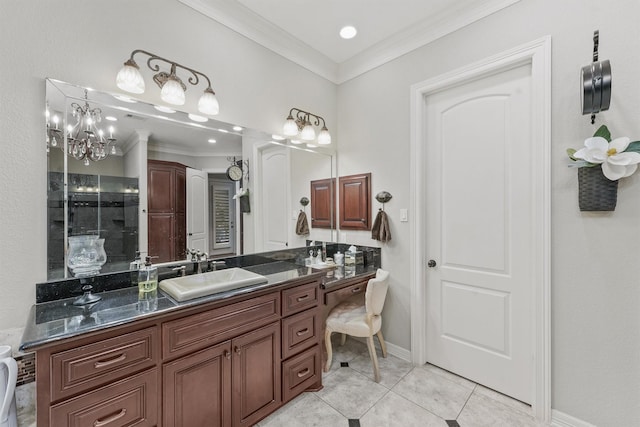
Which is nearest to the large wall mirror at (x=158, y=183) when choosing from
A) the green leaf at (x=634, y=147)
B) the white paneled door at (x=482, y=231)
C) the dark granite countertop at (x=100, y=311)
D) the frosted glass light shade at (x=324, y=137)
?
the dark granite countertop at (x=100, y=311)

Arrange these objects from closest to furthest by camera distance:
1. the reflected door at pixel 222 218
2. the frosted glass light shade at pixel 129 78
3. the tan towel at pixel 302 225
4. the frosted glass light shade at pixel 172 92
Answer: the frosted glass light shade at pixel 129 78, the frosted glass light shade at pixel 172 92, the reflected door at pixel 222 218, the tan towel at pixel 302 225

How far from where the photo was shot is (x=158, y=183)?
72.3 inches

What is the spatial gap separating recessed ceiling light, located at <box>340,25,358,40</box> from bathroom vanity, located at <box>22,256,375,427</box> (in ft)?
7.11

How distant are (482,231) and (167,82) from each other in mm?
2536

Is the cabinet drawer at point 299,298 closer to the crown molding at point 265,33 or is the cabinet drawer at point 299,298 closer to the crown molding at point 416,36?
the crown molding at point 265,33

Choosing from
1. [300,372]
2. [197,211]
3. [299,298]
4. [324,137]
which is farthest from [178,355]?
[324,137]

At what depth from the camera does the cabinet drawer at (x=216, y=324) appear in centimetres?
135

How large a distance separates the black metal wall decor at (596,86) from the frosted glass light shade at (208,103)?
2287mm

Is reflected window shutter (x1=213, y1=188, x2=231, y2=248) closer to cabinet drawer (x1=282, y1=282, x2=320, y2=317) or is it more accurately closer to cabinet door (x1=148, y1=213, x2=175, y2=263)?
cabinet door (x1=148, y1=213, x2=175, y2=263)

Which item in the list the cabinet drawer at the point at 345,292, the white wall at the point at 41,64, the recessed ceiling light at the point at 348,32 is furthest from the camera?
the recessed ceiling light at the point at 348,32

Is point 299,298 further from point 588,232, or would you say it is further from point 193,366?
point 588,232

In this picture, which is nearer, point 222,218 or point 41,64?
point 41,64

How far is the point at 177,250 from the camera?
1910 mm

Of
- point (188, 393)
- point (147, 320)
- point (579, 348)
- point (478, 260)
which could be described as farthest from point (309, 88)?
point (579, 348)
